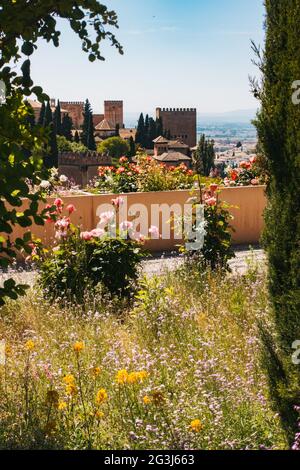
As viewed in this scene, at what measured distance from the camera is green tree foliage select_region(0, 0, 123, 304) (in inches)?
140

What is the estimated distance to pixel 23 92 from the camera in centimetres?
380

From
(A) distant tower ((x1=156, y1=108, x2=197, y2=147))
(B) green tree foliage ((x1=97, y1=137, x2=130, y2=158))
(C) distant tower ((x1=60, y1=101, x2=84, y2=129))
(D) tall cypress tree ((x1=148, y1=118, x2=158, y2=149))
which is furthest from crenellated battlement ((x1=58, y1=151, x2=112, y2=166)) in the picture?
(C) distant tower ((x1=60, y1=101, x2=84, y2=129))

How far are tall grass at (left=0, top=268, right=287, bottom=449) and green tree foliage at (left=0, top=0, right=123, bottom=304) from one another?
0.88 m

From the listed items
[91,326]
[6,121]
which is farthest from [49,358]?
[6,121]

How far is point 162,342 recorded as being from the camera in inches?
213

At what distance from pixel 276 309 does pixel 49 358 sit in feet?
6.14

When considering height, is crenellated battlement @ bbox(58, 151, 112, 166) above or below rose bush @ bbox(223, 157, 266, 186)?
below

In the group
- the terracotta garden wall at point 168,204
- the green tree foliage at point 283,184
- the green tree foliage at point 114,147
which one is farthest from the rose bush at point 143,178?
the green tree foliage at point 114,147

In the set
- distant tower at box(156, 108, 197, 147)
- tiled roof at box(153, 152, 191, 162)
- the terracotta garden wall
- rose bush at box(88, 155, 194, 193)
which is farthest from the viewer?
distant tower at box(156, 108, 197, 147)

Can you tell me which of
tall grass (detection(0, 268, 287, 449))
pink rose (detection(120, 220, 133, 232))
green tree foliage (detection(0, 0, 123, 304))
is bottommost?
tall grass (detection(0, 268, 287, 449))

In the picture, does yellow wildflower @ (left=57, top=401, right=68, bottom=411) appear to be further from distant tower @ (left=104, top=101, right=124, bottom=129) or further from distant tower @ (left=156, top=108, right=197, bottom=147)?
distant tower @ (left=104, top=101, right=124, bottom=129)

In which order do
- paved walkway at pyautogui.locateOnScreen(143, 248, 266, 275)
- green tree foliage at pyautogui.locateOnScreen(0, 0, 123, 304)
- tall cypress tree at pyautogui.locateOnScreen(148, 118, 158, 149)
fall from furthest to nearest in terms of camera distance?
tall cypress tree at pyautogui.locateOnScreen(148, 118, 158, 149) → paved walkway at pyautogui.locateOnScreen(143, 248, 266, 275) → green tree foliage at pyautogui.locateOnScreen(0, 0, 123, 304)

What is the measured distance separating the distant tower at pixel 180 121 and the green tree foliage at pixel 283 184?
120913 millimetres
